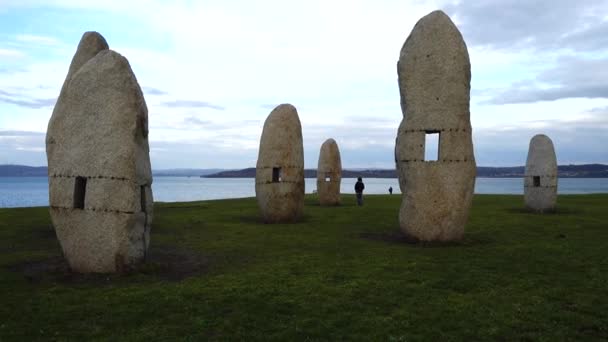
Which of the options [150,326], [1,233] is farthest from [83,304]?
[1,233]

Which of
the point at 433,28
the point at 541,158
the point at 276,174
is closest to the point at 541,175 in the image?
the point at 541,158

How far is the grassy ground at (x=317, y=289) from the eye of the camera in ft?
26.3

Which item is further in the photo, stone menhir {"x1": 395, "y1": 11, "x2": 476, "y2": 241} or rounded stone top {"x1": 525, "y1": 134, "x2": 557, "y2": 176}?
rounded stone top {"x1": 525, "y1": 134, "x2": 557, "y2": 176}

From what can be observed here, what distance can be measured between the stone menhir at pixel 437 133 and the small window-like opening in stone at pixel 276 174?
20.8 ft

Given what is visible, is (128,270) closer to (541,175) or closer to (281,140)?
(281,140)

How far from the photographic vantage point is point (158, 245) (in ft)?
51.1

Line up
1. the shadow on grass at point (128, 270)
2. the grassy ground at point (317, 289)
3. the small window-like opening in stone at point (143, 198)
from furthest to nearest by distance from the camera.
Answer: the small window-like opening in stone at point (143, 198) < the shadow on grass at point (128, 270) < the grassy ground at point (317, 289)

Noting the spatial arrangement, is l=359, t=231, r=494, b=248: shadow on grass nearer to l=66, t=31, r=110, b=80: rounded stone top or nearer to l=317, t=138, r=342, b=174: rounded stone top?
l=66, t=31, r=110, b=80: rounded stone top

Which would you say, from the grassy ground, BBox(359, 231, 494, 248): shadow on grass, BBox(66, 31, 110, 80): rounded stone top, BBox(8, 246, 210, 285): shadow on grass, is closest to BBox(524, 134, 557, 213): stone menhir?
the grassy ground

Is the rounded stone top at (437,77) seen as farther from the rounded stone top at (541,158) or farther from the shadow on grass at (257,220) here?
the rounded stone top at (541,158)

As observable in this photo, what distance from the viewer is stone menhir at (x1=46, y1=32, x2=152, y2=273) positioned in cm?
1134

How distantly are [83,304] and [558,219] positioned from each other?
1985cm

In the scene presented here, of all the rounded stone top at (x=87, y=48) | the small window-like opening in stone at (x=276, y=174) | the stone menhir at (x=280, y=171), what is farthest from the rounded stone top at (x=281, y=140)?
the rounded stone top at (x=87, y=48)

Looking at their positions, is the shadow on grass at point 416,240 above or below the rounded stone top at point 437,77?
below
